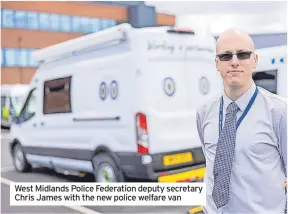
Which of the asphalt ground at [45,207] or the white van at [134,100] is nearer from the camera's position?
the asphalt ground at [45,207]

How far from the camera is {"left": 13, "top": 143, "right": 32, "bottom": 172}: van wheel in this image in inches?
274

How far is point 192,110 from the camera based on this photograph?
16.6 feet

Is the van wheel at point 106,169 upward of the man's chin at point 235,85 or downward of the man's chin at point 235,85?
downward

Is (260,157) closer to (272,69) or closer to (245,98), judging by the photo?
(245,98)

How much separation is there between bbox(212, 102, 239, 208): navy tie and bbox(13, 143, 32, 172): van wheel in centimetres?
560

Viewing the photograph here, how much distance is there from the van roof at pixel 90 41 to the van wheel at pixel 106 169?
1316 mm

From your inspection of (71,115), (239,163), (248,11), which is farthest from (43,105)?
(239,163)

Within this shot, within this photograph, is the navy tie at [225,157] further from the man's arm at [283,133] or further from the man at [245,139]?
the man's arm at [283,133]

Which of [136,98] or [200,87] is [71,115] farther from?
[200,87]

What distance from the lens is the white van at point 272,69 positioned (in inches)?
252

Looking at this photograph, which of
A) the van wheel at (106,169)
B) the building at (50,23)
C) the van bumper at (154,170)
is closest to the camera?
the van bumper at (154,170)
